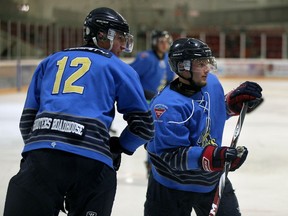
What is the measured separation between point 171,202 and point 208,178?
14 cm

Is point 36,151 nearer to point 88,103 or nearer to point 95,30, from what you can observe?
point 88,103

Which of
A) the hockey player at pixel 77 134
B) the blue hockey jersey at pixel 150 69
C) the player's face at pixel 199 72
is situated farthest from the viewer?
the blue hockey jersey at pixel 150 69

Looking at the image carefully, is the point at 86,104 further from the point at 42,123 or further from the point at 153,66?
the point at 153,66

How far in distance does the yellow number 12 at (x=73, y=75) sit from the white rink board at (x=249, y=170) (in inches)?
62.3

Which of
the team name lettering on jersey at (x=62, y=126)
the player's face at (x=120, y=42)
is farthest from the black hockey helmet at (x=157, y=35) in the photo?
the team name lettering on jersey at (x=62, y=126)

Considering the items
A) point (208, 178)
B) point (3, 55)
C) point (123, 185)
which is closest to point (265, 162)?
point (123, 185)

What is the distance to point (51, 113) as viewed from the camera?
5.61ft

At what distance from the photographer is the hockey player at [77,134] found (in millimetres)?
1659

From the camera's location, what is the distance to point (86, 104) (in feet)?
5.57

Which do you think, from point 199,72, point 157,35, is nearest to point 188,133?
point 199,72

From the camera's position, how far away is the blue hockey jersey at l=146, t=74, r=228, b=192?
1982 millimetres

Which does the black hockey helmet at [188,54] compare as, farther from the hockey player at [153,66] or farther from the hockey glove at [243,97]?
the hockey player at [153,66]

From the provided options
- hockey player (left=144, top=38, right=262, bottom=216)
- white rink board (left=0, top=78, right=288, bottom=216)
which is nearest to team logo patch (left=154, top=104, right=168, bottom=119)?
hockey player (left=144, top=38, right=262, bottom=216)

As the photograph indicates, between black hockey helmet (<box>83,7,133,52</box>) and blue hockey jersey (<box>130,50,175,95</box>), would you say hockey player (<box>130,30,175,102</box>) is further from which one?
black hockey helmet (<box>83,7,133,52</box>)
